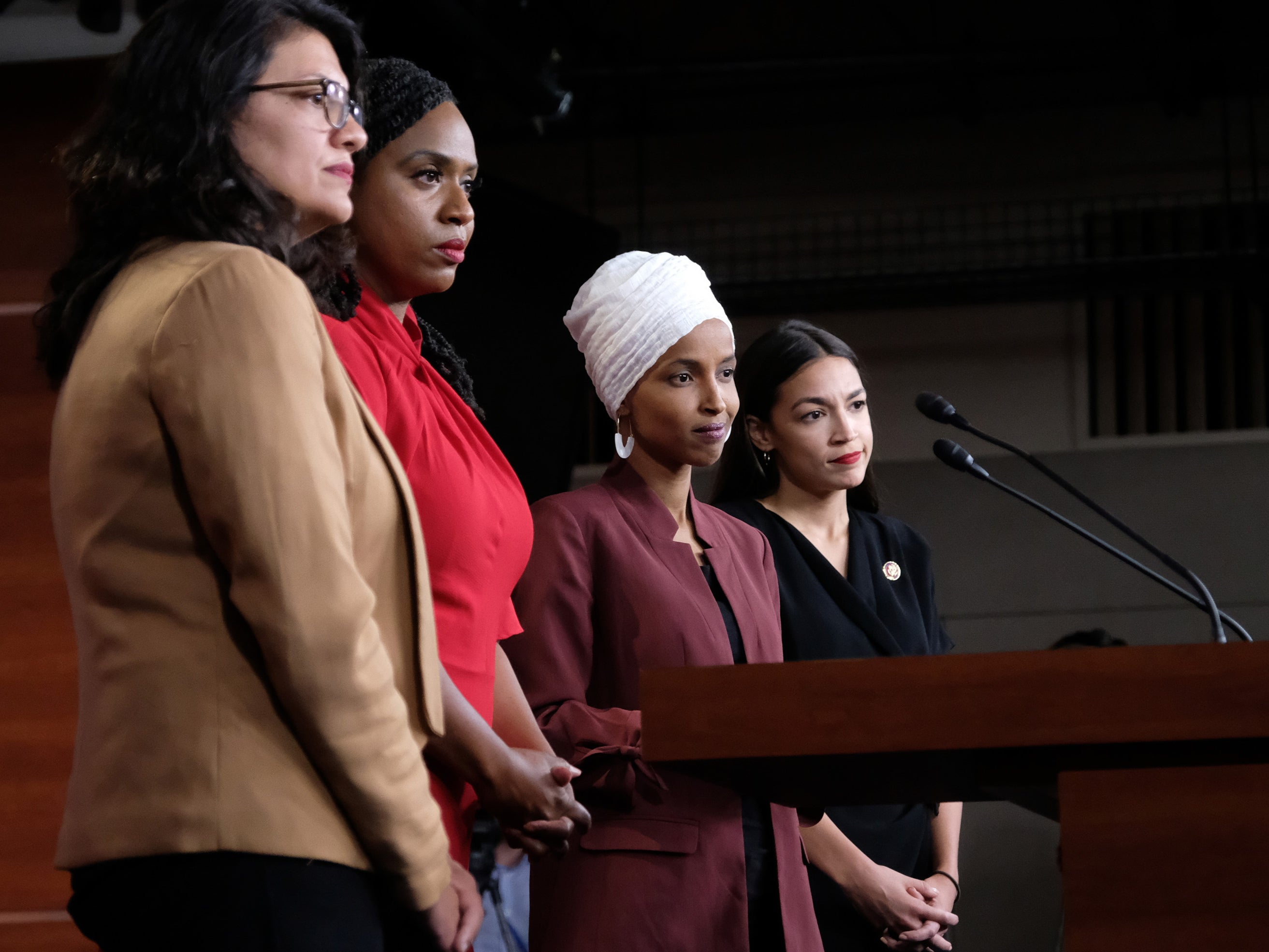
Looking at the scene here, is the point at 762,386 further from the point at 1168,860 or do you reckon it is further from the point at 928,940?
the point at 1168,860

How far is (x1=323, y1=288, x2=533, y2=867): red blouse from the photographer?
1597 mm

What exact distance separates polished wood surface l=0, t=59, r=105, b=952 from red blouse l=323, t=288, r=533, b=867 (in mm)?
1644

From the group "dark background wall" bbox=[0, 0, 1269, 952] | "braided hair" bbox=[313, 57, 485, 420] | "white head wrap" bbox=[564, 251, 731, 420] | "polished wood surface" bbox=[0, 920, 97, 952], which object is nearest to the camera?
"braided hair" bbox=[313, 57, 485, 420]

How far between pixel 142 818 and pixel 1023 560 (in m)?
7.02

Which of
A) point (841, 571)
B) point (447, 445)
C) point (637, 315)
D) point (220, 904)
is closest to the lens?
point (220, 904)

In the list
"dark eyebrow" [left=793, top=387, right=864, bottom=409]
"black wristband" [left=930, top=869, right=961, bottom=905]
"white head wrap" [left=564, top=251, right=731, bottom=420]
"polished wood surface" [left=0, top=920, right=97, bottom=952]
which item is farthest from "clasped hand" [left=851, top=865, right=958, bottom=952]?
"polished wood surface" [left=0, top=920, right=97, bottom=952]

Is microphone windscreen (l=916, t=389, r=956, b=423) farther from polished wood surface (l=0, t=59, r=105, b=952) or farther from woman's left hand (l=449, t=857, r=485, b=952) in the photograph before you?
polished wood surface (l=0, t=59, r=105, b=952)

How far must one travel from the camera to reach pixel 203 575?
115 cm

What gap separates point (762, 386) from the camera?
10.0 ft

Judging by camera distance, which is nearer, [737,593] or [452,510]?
[452,510]

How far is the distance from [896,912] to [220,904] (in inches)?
59.2

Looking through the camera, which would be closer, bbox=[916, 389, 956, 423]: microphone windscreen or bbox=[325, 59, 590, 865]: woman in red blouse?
bbox=[325, 59, 590, 865]: woman in red blouse

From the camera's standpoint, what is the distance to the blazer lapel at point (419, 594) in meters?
1.27

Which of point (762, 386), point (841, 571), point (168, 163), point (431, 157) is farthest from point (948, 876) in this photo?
point (168, 163)
